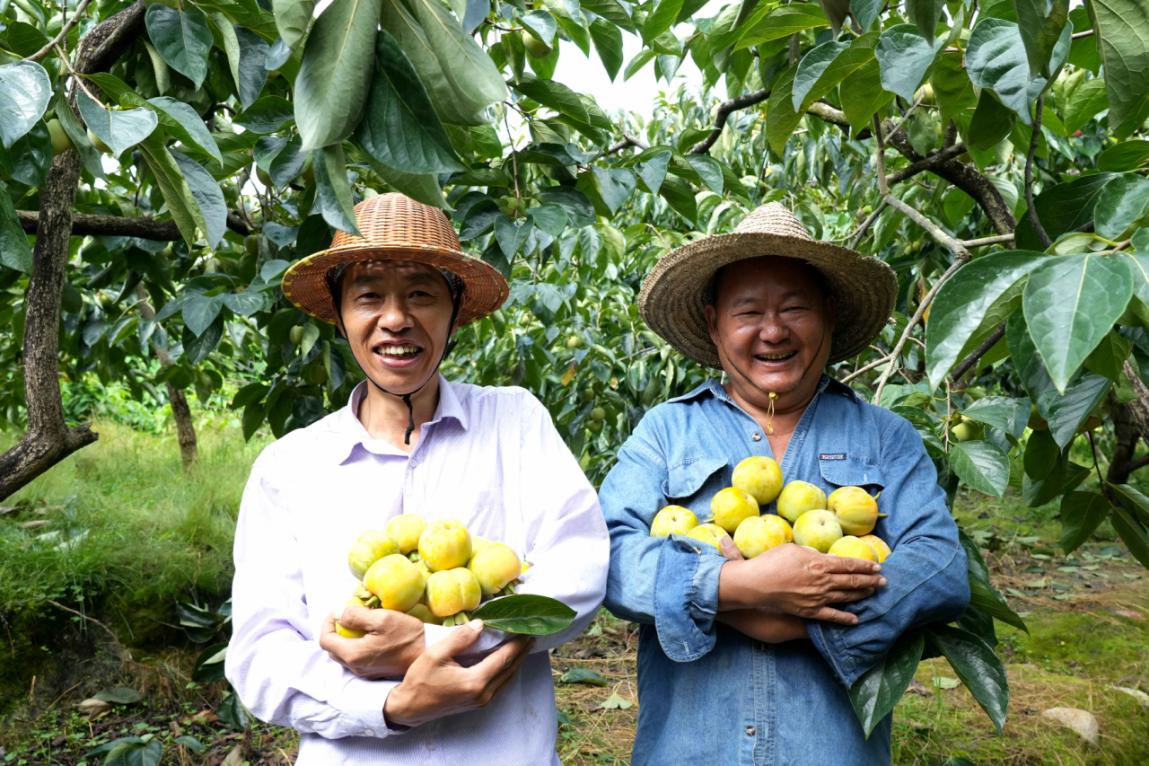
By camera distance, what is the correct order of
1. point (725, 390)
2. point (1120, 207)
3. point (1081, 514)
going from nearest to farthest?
1. point (1120, 207)
2. point (725, 390)
3. point (1081, 514)

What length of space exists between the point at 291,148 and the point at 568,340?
9.52 ft

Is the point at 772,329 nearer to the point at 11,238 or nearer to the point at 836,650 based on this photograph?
the point at 836,650

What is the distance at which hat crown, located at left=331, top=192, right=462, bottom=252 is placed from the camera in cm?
148

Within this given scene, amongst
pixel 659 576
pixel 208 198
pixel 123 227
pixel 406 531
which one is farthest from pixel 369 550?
pixel 123 227

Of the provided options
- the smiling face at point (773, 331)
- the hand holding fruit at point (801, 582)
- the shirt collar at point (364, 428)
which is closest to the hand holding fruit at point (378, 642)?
the shirt collar at point (364, 428)

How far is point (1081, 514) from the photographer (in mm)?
1887

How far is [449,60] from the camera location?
651 millimetres

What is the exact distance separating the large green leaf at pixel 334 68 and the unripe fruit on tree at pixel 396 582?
760 mm

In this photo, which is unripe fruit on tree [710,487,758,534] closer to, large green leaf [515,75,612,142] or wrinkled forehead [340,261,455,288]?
wrinkled forehead [340,261,455,288]

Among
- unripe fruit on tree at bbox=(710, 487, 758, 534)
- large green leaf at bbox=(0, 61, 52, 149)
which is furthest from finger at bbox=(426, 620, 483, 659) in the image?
large green leaf at bbox=(0, 61, 52, 149)

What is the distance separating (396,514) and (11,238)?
2.25 ft

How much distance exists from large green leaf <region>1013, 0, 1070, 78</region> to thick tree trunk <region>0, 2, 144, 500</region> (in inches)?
58.0

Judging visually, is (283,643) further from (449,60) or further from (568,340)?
(568,340)

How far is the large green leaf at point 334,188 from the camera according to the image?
70 centimetres
